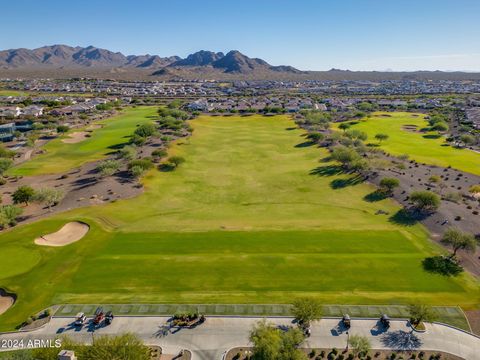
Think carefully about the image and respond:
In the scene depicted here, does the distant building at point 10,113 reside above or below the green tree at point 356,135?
above

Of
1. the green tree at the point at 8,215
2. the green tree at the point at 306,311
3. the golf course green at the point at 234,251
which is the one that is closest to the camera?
the green tree at the point at 306,311

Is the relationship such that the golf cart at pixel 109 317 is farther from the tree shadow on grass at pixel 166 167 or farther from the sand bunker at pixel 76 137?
the sand bunker at pixel 76 137

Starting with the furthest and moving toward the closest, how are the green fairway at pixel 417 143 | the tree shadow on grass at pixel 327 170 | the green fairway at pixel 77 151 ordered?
the green fairway at pixel 417 143
the green fairway at pixel 77 151
the tree shadow on grass at pixel 327 170

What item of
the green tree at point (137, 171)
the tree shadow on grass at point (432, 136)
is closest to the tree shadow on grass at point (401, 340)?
the green tree at point (137, 171)

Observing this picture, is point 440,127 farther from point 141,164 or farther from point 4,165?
point 4,165

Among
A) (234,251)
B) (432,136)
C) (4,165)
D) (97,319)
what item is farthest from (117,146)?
(432,136)

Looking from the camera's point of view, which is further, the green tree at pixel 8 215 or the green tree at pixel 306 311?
the green tree at pixel 8 215

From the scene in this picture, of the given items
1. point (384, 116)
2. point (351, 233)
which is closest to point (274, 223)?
point (351, 233)
